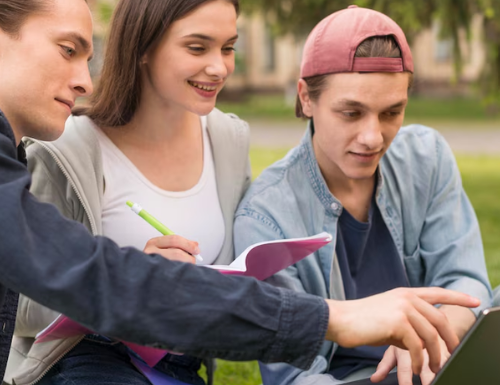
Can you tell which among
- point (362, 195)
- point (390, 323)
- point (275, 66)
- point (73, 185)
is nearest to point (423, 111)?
point (275, 66)

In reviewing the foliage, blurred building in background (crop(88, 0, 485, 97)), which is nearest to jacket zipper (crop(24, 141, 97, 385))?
the foliage

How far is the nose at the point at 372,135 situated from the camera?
2408 millimetres

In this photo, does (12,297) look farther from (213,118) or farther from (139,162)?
(213,118)

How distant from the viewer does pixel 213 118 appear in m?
2.87

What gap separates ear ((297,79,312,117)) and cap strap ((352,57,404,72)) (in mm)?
240

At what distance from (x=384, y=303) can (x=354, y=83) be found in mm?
1060

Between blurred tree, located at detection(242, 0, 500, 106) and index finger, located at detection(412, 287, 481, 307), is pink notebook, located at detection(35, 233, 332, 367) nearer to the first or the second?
index finger, located at detection(412, 287, 481, 307)

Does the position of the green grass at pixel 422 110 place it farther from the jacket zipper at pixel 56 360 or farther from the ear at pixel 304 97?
the jacket zipper at pixel 56 360

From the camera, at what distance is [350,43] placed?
2.44 metres

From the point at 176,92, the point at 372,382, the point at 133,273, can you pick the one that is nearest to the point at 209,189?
the point at 176,92

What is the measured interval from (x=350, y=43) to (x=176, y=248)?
85 cm

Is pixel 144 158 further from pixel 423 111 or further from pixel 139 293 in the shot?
pixel 423 111

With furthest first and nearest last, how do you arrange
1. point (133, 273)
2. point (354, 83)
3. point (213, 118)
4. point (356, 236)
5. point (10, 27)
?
point (213, 118)
point (356, 236)
point (354, 83)
point (10, 27)
point (133, 273)

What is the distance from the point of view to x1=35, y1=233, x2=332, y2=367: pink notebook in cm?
195
